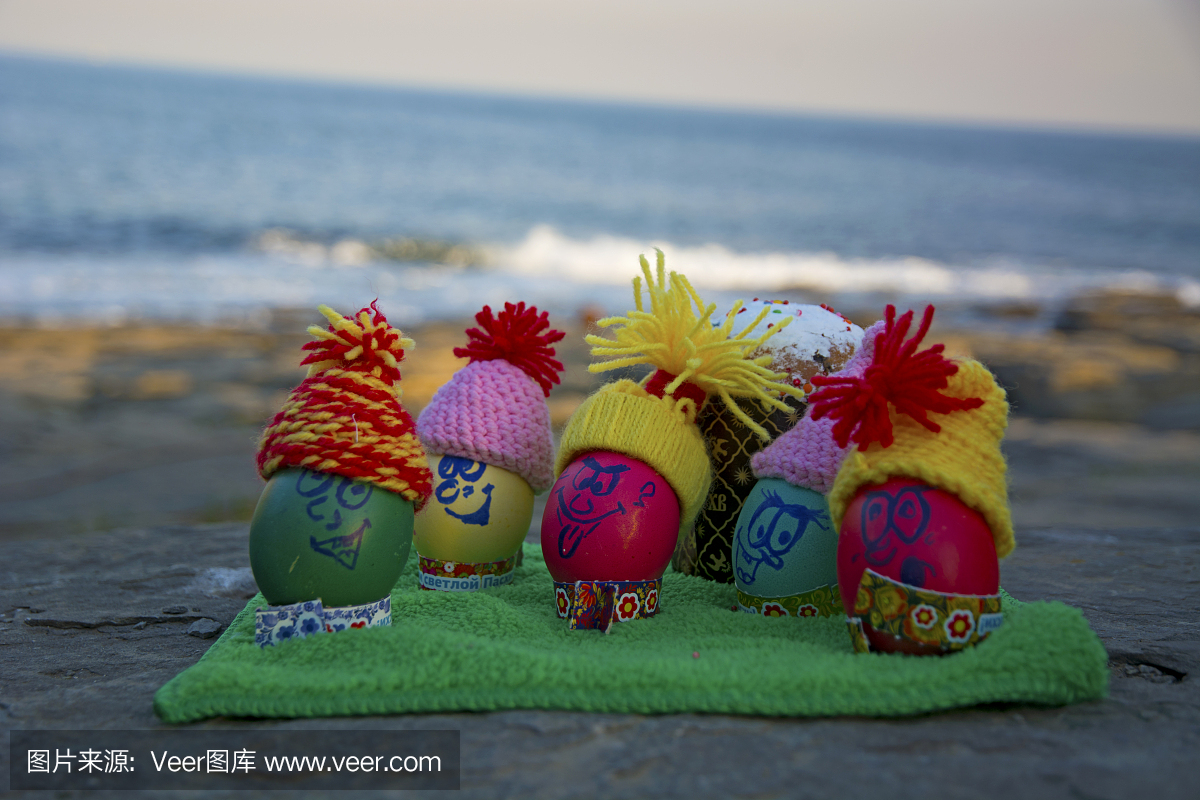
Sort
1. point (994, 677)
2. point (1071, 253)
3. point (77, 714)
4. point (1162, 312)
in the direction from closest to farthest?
point (994, 677)
point (77, 714)
point (1162, 312)
point (1071, 253)

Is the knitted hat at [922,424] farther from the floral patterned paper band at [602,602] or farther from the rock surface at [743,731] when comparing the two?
the floral patterned paper band at [602,602]

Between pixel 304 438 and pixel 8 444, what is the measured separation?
547cm

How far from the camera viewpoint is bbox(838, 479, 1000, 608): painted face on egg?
2256 mm

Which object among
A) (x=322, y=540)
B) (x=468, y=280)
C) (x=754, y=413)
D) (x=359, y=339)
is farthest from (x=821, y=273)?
(x=322, y=540)

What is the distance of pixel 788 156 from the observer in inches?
2259

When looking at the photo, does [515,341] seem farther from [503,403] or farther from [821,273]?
[821,273]

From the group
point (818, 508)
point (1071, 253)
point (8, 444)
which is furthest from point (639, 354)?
point (1071, 253)

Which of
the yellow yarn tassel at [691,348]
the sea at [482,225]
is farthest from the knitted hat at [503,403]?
the sea at [482,225]

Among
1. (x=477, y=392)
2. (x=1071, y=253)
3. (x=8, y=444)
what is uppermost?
(x=1071, y=253)

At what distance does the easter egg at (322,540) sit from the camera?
96.1 inches

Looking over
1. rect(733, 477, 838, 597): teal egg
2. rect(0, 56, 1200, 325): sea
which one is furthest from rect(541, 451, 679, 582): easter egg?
A: rect(0, 56, 1200, 325): sea

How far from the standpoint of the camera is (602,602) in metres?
2.73

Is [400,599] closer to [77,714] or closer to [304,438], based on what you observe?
[304,438]

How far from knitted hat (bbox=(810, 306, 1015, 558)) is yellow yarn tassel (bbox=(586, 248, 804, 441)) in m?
0.40
